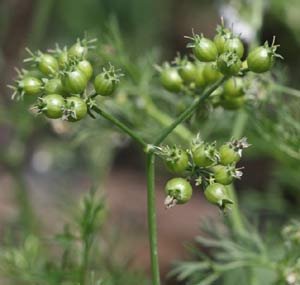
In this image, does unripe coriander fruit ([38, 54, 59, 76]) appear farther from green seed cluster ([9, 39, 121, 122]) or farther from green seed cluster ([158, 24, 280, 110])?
green seed cluster ([158, 24, 280, 110])

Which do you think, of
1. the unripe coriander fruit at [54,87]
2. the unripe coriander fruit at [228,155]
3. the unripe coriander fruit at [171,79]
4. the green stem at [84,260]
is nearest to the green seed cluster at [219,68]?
the unripe coriander fruit at [171,79]

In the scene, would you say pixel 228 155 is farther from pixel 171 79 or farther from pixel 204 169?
pixel 171 79

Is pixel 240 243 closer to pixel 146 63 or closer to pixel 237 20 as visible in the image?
pixel 146 63

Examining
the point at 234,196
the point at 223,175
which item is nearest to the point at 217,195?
the point at 223,175

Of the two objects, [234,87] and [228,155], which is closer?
[228,155]

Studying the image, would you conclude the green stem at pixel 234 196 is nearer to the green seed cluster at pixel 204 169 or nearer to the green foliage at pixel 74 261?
the green foliage at pixel 74 261
